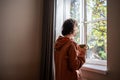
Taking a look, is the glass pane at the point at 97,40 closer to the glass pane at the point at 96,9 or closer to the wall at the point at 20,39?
the glass pane at the point at 96,9

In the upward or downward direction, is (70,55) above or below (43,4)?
below

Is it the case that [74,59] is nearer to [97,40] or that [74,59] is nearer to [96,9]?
[97,40]

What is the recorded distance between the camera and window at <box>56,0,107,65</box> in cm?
229

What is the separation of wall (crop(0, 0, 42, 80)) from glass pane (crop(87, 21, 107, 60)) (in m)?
0.90

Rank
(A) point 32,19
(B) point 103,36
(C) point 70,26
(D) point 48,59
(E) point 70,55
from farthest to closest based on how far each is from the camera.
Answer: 1. (A) point 32,19
2. (D) point 48,59
3. (B) point 103,36
4. (C) point 70,26
5. (E) point 70,55

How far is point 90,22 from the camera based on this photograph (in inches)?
99.6

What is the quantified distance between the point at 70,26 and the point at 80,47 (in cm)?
26

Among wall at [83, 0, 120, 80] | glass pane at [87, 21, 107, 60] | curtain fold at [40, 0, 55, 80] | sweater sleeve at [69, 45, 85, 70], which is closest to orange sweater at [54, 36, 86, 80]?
sweater sleeve at [69, 45, 85, 70]

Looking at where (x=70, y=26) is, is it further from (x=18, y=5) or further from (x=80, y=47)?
(x=18, y=5)

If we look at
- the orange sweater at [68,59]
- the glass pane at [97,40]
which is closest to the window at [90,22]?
the glass pane at [97,40]

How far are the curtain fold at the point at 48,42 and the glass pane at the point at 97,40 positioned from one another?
0.57 meters

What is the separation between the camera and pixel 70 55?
5.82 ft

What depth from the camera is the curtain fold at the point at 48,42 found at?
264 cm

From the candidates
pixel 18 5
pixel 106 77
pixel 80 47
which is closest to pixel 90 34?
pixel 80 47
